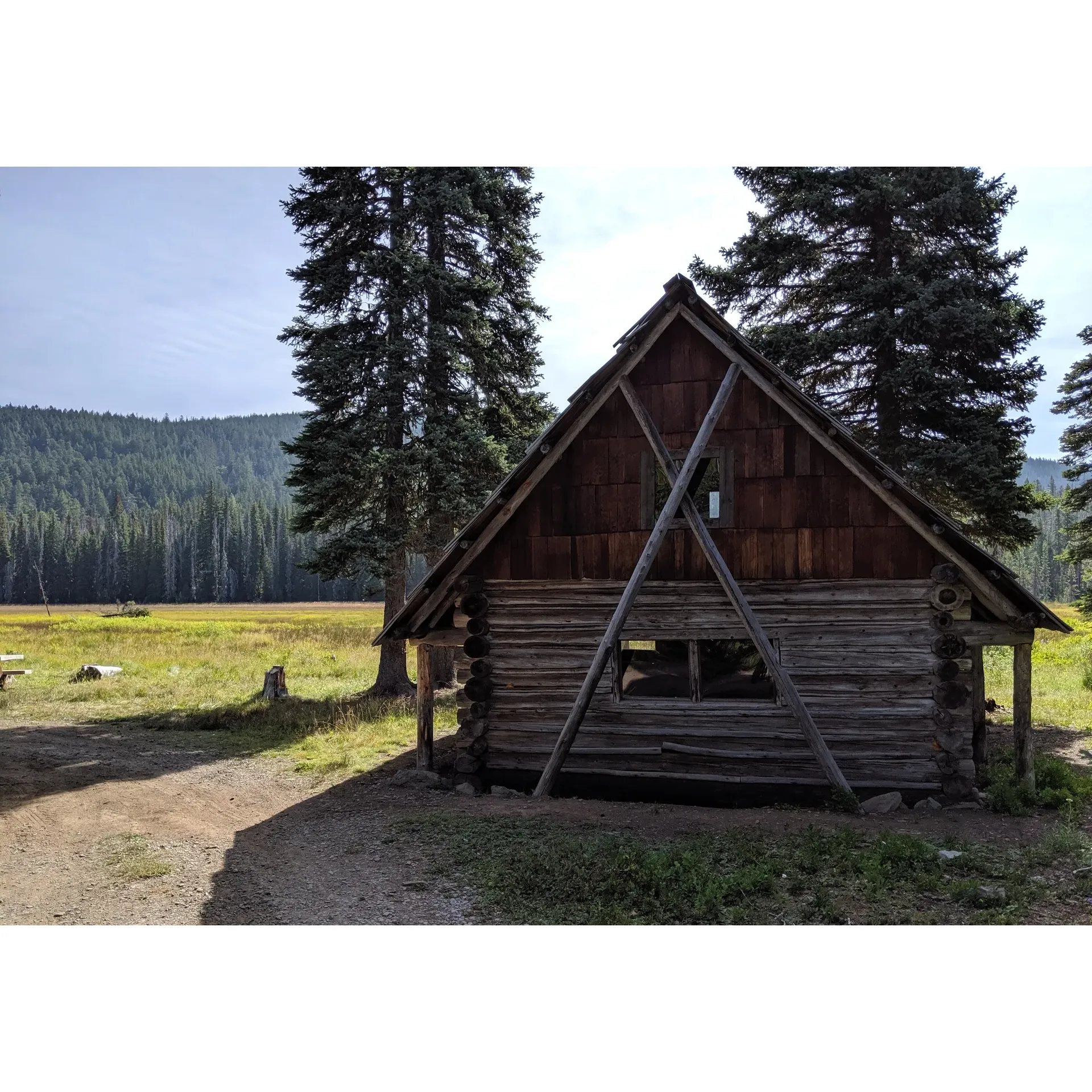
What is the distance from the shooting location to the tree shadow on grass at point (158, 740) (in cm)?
1262

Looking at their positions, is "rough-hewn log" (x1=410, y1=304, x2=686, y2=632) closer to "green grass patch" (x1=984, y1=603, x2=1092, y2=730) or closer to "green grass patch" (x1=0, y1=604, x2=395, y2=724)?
"green grass patch" (x1=984, y1=603, x2=1092, y2=730)

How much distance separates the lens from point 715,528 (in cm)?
1116

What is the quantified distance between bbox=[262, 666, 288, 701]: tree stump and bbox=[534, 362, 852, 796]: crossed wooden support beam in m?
11.8

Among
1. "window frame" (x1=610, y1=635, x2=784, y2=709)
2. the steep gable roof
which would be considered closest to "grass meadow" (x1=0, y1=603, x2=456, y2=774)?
the steep gable roof

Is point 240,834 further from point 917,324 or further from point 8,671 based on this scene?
point 8,671

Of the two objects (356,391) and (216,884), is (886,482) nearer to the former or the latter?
(216,884)

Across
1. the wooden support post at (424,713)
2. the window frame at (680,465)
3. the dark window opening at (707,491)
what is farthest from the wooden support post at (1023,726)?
the wooden support post at (424,713)

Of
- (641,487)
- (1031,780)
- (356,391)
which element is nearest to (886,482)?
(641,487)

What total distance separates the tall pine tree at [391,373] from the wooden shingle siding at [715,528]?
7614 mm

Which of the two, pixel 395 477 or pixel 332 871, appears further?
pixel 395 477

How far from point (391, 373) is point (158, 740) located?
32.6 ft

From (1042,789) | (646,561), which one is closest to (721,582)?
(646,561)
